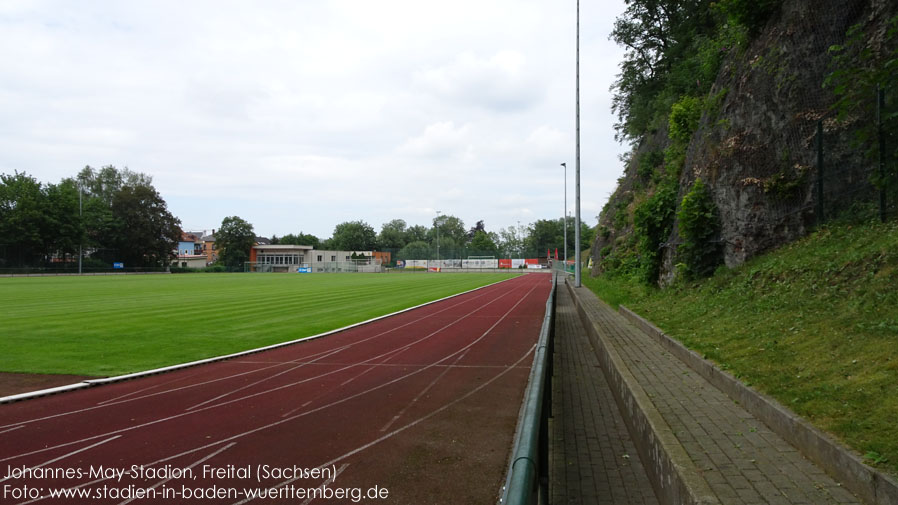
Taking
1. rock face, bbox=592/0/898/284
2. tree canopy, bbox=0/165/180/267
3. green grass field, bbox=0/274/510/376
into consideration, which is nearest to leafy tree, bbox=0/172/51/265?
tree canopy, bbox=0/165/180/267

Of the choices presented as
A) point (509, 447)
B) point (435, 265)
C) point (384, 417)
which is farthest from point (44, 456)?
point (435, 265)

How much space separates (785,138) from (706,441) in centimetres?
1031

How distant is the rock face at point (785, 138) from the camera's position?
33.6 ft

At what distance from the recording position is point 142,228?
8200cm

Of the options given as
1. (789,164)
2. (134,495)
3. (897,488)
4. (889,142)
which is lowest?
(134,495)

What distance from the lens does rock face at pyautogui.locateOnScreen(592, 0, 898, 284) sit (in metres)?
10.2

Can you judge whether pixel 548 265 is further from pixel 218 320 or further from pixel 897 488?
pixel 897 488

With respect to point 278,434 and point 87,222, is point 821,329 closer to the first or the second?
point 278,434

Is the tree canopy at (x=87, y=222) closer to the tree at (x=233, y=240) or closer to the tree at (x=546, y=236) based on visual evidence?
the tree at (x=233, y=240)

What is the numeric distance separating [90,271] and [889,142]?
8689 cm

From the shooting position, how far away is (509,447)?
5477 mm

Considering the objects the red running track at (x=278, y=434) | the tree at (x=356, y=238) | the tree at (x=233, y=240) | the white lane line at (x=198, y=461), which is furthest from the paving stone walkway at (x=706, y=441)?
the tree at (x=356, y=238)

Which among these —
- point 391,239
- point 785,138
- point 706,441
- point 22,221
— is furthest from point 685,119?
point 391,239

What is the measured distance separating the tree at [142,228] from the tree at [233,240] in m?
14.1
